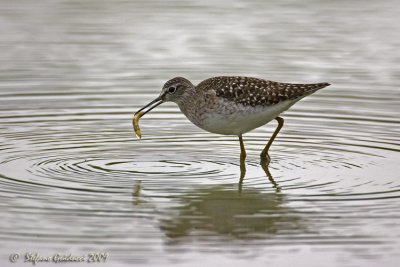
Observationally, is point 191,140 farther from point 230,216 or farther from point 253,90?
point 230,216

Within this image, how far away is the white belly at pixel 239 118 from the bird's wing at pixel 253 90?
0.10m

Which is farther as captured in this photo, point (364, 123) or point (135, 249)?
point (364, 123)

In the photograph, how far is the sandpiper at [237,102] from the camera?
1630 centimetres

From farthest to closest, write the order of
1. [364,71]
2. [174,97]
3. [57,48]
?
[57,48] → [364,71] → [174,97]

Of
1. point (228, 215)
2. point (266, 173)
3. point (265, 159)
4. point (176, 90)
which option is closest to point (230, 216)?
point (228, 215)

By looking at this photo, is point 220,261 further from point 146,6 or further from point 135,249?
point 146,6

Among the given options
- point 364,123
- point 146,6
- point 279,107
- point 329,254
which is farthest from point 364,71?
point 329,254

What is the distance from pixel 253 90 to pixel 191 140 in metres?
1.98

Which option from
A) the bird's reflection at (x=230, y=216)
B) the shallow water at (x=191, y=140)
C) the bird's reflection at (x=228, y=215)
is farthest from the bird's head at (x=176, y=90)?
the bird's reflection at (x=230, y=216)

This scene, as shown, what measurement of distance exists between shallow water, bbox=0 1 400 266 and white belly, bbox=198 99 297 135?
1.82 feet

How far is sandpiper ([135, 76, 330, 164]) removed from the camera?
53.5 feet

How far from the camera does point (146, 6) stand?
1167 inches

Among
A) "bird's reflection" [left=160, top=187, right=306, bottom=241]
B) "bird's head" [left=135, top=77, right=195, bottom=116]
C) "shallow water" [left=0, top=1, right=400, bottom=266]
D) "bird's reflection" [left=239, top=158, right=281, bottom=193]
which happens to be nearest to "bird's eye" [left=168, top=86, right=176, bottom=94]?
"bird's head" [left=135, top=77, right=195, bottom=116]

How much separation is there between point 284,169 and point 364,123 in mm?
3298
